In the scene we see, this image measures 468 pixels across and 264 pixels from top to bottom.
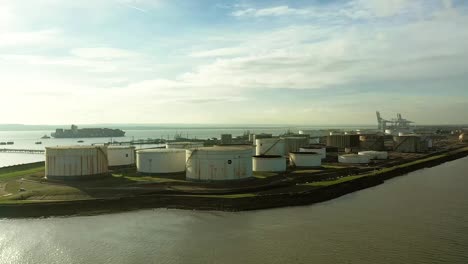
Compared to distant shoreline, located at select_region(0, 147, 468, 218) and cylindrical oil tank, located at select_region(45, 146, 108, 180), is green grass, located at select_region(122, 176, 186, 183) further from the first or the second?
distant shoreline, located at select_region(0, 147, 468, 218)

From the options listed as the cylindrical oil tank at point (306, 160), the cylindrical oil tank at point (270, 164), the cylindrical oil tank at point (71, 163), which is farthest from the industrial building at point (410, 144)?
the cylindrical oil tank at point (71, 163)

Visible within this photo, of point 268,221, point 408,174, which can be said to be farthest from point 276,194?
point 408,174

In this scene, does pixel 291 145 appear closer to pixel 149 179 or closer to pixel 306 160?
pixel 306 160

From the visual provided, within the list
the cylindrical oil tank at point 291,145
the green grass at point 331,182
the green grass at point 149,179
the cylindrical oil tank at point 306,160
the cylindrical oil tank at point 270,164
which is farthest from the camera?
the cylindrical oil tank at point 291,145

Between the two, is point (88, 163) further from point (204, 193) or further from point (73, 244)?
point (73, 244)

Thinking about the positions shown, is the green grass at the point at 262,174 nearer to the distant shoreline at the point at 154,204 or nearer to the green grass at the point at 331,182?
the green grass at the point at 331,182

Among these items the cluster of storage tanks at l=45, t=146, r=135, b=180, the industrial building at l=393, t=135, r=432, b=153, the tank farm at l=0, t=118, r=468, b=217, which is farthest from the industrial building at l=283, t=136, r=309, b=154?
the cluster of storage tanks at l=45, t=146, r=135, b=180
